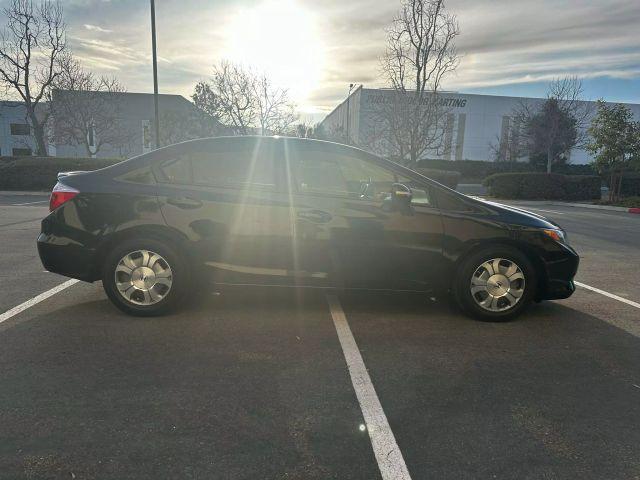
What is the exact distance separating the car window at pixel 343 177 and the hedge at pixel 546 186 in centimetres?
2085

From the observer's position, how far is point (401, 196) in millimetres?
4055

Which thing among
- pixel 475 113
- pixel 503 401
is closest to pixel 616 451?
pixel 503 401

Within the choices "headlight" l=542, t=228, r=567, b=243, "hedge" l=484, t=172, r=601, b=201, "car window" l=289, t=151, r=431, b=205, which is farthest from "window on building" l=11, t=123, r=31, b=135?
"headlight" l=542, t=228, r=567, b=243

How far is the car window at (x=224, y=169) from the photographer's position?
165 inches

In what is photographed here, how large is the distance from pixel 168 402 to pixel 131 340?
43.3 inches

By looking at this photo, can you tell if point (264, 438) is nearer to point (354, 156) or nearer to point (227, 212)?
point (227, 212)

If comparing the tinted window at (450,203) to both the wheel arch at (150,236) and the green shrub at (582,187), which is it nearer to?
the wheel arch at (150,236)

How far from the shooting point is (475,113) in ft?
170

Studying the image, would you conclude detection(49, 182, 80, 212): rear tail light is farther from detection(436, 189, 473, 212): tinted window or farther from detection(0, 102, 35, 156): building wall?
detection(0, 102, 35, 156): building wall

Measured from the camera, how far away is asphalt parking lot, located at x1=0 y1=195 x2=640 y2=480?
227 centimetres

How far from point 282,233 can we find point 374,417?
1906mm

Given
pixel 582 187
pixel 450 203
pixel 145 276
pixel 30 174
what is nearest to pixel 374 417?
pixel 450 203

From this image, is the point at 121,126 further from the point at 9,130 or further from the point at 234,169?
the point at 234,169

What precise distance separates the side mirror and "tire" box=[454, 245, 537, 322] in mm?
766
